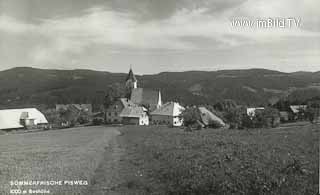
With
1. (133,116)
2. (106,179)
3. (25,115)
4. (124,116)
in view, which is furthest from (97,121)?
(106,179)

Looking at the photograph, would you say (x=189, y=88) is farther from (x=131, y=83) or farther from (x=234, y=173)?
(x=234, y=173)

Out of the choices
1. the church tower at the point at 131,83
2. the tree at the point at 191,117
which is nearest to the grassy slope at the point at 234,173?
the tree at the point at 191,117

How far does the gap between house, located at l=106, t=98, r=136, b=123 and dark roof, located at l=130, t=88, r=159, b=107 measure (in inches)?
253

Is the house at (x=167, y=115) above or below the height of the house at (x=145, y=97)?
below

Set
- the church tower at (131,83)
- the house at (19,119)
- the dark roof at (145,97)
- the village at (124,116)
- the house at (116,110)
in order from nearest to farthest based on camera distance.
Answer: the village at (124,116) < the house at (19,119) < the house at (116,110) < the dark roof at (145,97) < the church tower at (131,83)

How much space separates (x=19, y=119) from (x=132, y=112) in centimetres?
1806

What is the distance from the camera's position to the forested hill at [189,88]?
63.8 meters

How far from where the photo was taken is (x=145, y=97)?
6531 cm

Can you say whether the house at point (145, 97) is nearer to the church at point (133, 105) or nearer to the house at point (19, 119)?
the church at point (133, 105)

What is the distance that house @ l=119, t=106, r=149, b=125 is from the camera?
53375 mm

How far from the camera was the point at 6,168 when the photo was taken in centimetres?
921

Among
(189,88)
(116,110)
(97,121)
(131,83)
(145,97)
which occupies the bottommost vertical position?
(97,121)

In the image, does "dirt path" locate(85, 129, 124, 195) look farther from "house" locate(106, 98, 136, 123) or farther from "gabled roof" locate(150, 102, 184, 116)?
"gabled roof" locate(150, 102, 184, 116)

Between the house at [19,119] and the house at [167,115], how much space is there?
62.9 ft
